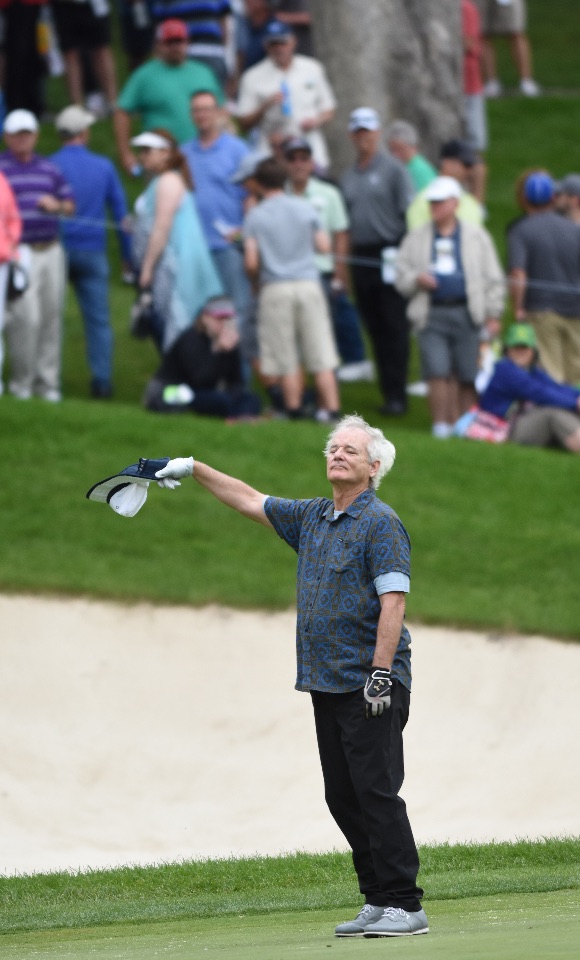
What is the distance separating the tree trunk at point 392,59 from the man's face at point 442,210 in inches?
204

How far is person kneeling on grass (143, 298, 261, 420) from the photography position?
13.8m

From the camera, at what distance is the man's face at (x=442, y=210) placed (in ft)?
46.0

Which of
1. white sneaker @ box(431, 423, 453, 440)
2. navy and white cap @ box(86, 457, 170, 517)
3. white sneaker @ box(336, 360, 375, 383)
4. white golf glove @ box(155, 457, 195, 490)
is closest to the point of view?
white golf glove @ box(155, 457, 195, 490)

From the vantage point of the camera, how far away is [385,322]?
15570mm

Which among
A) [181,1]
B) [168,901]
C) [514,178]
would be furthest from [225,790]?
[514,178]

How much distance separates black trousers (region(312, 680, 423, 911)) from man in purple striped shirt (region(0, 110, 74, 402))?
7.89m

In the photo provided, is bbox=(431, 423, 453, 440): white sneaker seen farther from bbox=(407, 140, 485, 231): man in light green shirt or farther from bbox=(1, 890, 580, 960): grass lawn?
bbox=(1, 890, 580, 960): grass lawn

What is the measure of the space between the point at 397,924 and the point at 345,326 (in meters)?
10.4

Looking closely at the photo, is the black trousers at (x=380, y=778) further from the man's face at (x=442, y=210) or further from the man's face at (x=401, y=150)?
the man's face at (x=401, y=150)

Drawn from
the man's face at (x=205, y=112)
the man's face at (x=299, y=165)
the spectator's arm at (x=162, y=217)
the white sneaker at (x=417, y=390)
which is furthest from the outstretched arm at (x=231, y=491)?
the white sneaker at (x=417, y=390)

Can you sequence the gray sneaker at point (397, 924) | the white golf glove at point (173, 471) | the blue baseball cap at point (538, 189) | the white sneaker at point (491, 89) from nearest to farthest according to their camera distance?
the gray sneaker at point (397, 924) → the white golf glove at point (173, 471) → the blue baseball cap at point (538, 189) → the white sneaker at point (491, 89)

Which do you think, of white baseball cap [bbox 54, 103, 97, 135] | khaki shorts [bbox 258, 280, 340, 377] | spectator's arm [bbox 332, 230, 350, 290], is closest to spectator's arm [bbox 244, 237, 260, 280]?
khaki shorts [bbox 258, 280, 340, 377]

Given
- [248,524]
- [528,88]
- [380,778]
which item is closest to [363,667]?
[380,778]

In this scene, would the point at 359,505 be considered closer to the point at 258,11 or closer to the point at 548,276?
the point at 548,276
